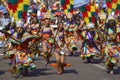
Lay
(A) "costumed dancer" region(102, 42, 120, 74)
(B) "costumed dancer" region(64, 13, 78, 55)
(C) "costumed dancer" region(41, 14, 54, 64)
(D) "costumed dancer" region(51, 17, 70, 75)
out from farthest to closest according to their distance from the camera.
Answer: (B) "costumed dancer" region(64, 13, 78, 55) < (C) "costumed dancer" region(41, 14, 54, 64) < (D) "costumed dancer" region(51, 17, 70, 75) < (A) "costumed dancer" region(102, 42, 120, 74)

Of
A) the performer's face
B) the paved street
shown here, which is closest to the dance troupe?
the performer's face

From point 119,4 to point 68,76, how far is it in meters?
5.01

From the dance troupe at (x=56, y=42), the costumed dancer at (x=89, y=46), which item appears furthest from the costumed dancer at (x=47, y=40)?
the costumed dancer at (x=89, y=46)

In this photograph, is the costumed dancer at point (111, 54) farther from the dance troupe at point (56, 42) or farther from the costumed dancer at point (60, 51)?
the costumed dancer at point (60, 51)

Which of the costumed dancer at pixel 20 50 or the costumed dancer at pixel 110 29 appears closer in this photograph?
the costumed dancer at pixel 20 50

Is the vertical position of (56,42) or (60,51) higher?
(56,42)

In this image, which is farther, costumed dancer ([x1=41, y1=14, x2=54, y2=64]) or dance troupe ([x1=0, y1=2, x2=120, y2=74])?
costumed dancer ([x1=41, y1=14, x2=54, y2=64])

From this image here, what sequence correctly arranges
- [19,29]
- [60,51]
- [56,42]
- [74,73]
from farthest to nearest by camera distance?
[56,42], [74,73], [60,51], [19,29]

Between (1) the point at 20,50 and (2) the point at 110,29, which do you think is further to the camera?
(2) the point at 110,29

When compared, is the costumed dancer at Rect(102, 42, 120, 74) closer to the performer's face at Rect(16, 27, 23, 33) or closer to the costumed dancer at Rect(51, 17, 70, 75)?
the costumed dancer at Rect(51, 17, 70, 75)

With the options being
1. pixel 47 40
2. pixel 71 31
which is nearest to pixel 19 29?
pixel 47 40

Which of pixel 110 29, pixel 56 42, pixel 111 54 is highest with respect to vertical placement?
pixel 110 29

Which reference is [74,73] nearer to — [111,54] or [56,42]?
[56,42]

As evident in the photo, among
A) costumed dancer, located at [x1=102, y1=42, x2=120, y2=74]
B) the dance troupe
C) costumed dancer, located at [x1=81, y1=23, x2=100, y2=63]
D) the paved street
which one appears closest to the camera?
the paved street
